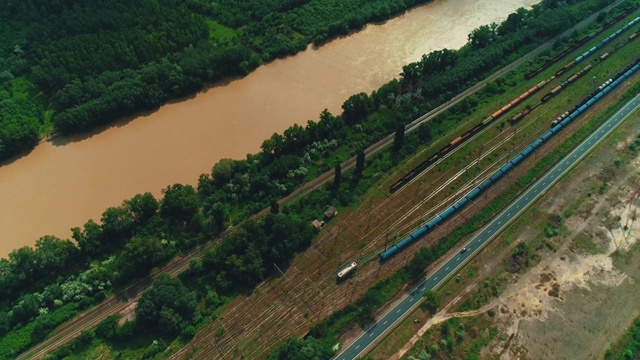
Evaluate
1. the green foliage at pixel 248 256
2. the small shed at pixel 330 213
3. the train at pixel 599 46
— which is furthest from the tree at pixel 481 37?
the green foliage at pixel 248 256

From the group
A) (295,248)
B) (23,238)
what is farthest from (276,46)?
(23,238)

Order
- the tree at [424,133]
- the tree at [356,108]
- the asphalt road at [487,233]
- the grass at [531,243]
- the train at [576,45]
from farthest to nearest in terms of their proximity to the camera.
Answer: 1. the train at [576,45]
2. the tree at [356,108]
3. the tree at [424,133]
4. the asphalt road at [487,233]
5. the grass at [531,243]

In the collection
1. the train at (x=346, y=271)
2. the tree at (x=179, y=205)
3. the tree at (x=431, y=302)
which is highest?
the tree at (x=179, y=205)

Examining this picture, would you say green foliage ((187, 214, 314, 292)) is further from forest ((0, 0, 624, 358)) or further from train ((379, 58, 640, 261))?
train ((379, 58, 640, 261))

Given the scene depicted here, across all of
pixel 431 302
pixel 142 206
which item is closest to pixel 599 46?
pixel 431 302

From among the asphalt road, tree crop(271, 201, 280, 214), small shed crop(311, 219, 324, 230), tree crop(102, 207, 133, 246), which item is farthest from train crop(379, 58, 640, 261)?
tree crop(102, 207, 133, 246)

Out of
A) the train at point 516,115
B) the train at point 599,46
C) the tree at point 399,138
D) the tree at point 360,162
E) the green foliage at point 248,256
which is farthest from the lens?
the train at point 599,46

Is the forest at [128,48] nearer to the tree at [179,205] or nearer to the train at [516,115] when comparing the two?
the tree at [179,205]

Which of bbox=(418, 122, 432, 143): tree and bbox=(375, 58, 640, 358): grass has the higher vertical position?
bbox=(418, 122, 432, 143): tree
